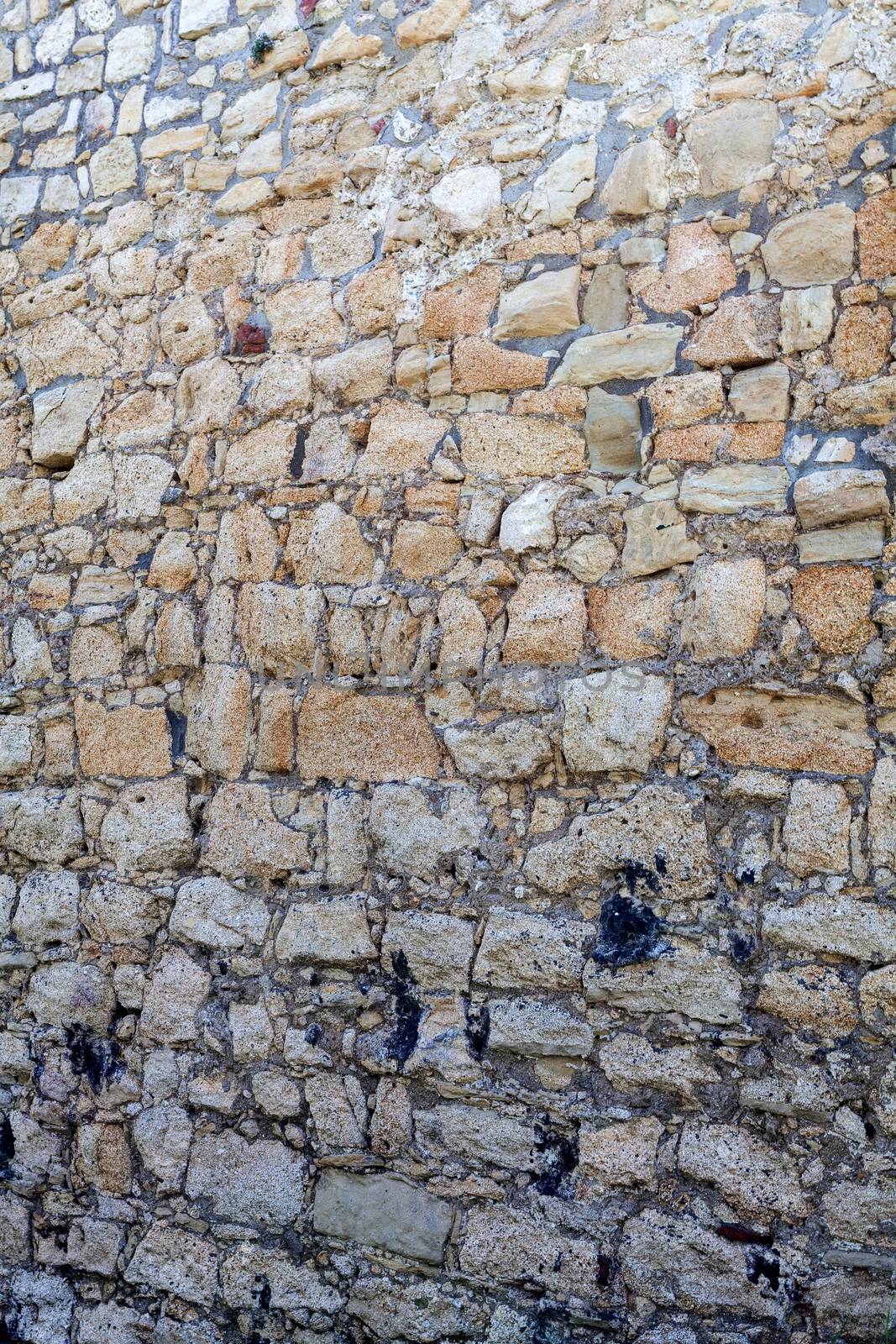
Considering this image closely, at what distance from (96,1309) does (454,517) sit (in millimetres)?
2103

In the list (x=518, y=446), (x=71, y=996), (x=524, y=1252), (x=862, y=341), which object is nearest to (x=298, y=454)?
(x=518, y=446)

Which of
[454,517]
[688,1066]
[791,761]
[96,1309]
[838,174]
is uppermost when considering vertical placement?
[838,174]

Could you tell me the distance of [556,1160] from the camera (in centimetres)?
231

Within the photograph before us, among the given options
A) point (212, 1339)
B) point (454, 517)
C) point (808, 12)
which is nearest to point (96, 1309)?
point (212, 1339)

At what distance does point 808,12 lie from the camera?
247 centimetres

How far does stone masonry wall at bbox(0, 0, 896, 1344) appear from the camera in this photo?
87.0 inches

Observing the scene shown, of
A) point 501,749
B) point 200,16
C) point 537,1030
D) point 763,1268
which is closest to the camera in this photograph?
point 763,1268

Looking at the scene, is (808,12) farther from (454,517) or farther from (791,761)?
(791,761)

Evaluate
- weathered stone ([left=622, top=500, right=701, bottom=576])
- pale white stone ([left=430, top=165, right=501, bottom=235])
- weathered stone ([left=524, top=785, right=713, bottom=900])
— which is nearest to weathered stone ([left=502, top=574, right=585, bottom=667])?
weathered stone ([left=622, top=500, right=701, bottom=576])

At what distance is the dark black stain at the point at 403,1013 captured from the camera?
247 centimetres

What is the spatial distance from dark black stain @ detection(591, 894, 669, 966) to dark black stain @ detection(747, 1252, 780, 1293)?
58 cm

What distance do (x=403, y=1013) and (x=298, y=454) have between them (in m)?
1.38

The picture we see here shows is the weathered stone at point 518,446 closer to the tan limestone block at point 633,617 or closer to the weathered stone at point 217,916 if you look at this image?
the tan limestone block at point 633,617

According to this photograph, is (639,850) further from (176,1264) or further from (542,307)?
(176,1264)
